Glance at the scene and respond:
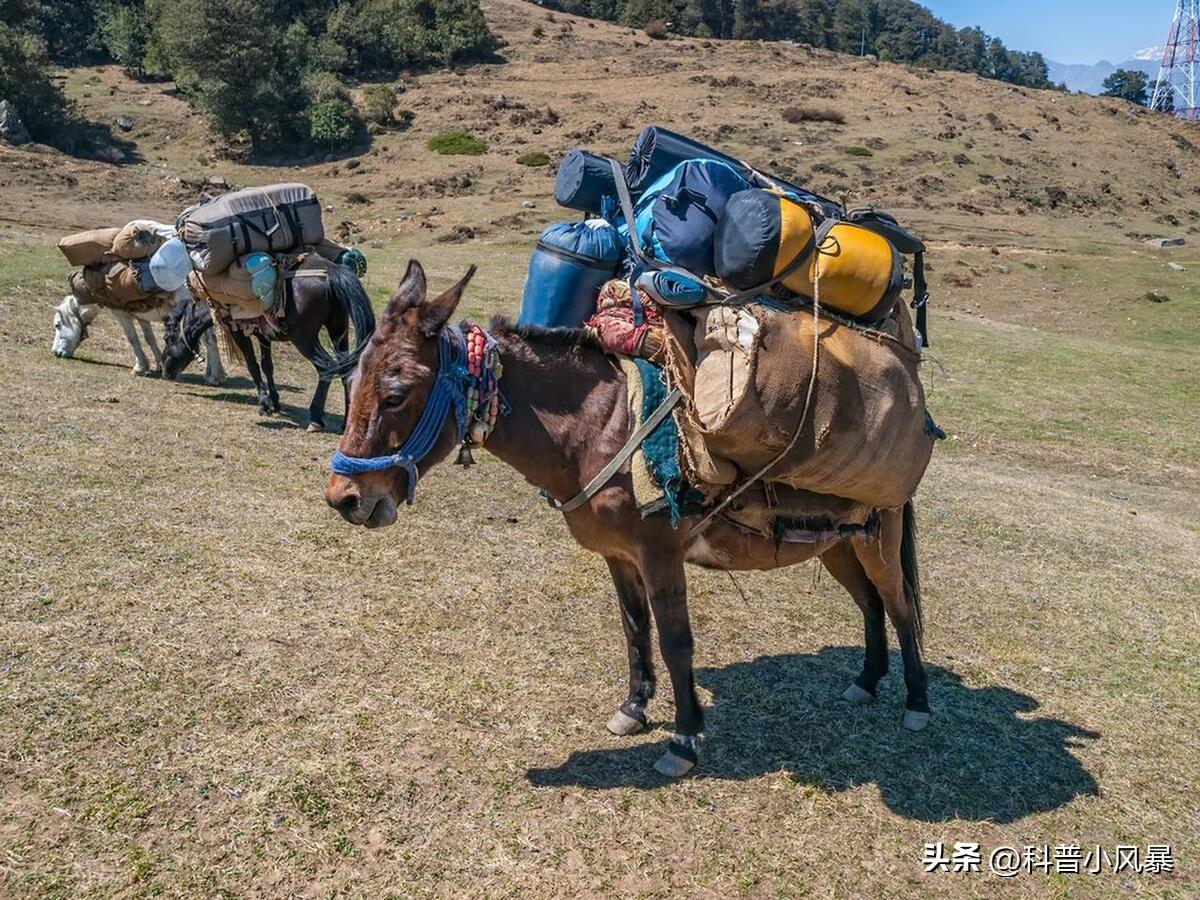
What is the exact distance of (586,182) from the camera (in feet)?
14.5

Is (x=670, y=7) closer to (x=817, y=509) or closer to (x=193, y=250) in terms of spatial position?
(x=193, y=250)

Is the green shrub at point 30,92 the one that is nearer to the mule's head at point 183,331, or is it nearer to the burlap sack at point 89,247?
the burlap sack at point 89,247

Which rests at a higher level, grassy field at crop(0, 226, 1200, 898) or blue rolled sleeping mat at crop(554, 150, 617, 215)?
blue rolled sleeping mat at crop(554, 150, 617, 215)

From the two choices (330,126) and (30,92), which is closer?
(30,92)

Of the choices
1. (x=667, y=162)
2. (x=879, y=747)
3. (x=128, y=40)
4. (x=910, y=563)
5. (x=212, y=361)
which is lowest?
(x=879, y=747)

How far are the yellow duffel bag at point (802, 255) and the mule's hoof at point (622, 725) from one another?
2167 mm

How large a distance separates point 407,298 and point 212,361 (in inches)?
327

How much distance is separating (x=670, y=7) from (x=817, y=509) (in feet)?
244

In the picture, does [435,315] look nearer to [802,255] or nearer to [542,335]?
[542,335]

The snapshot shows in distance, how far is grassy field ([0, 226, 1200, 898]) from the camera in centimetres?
370

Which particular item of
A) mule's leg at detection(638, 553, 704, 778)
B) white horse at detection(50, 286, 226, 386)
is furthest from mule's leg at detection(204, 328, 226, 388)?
mule's leg at detection(638, 553, 704, 778)

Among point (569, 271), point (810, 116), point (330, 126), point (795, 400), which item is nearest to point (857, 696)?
point (795, 400)

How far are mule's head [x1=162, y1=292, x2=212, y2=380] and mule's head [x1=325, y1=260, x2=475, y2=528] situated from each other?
24.9ft

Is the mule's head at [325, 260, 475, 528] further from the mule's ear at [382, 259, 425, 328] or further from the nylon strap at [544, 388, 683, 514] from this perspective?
the nylon strap at [544, 388, 683, 514]
